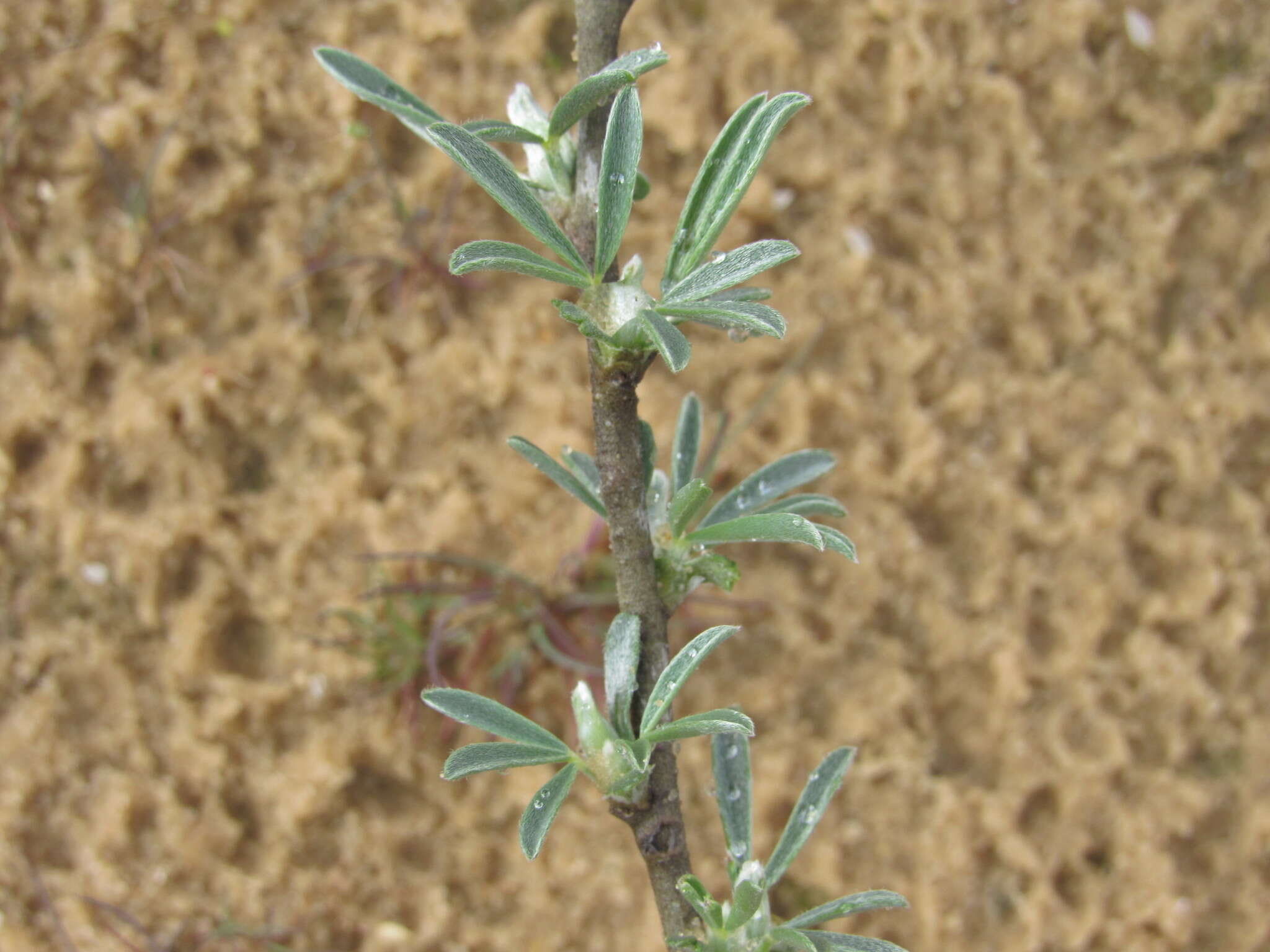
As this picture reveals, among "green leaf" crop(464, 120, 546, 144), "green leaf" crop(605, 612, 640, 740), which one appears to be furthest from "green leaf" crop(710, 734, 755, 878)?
"green leaf" crop(464, 120, 546, 144)

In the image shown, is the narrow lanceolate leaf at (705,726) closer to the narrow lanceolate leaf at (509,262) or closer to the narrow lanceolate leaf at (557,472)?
the narrow lanceolate leaf at (557,472)

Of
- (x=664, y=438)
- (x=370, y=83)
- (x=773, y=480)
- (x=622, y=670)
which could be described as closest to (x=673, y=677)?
(x=622, y=670)

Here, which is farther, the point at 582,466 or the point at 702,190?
the point at 582,466

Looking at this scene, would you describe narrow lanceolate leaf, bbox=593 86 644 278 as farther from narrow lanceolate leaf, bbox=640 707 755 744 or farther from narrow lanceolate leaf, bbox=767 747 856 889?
narrow lanceolate leaf, bbox=767 747 856 889

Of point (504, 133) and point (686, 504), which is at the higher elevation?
point (504, 133)

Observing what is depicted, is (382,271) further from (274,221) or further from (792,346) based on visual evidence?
(792,346)

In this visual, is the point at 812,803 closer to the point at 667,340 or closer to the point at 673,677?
the point at 673,677
